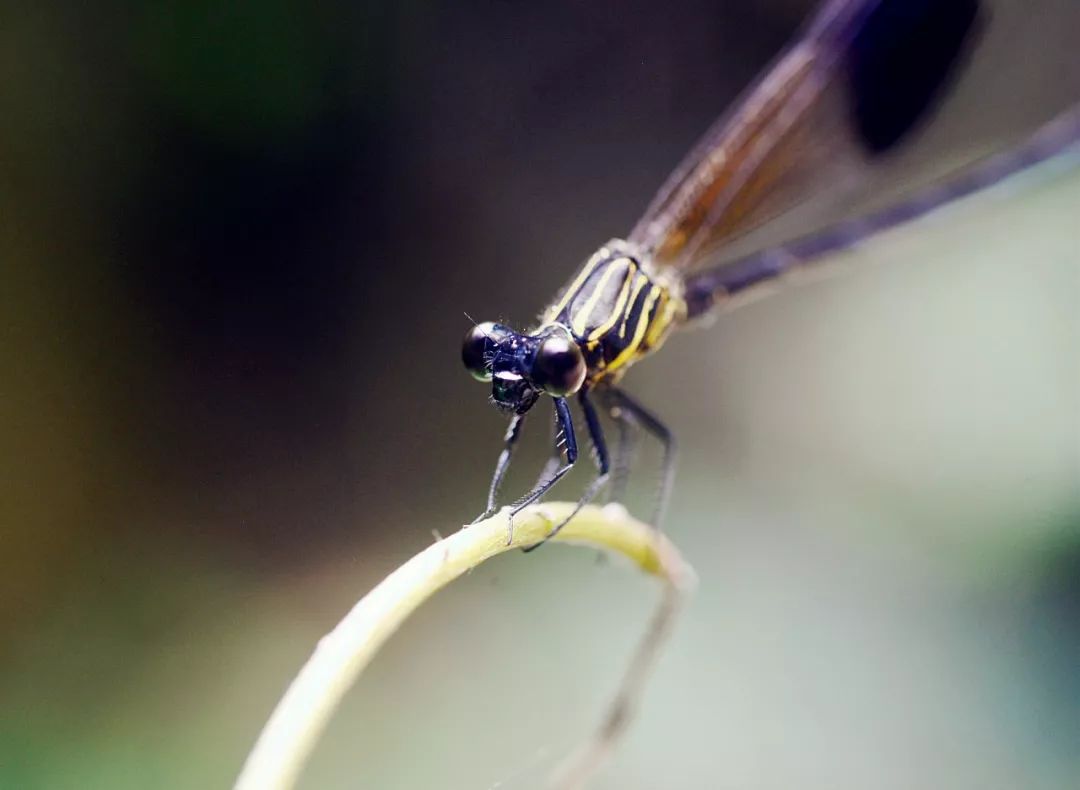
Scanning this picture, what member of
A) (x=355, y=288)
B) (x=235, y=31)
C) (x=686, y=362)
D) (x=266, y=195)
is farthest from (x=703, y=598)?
(x=235, y=31)

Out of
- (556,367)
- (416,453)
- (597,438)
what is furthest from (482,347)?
(416,453)

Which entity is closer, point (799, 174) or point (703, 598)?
point (799, 174)

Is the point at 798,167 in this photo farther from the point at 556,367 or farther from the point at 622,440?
the point at 556,367

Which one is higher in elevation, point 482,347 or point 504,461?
point 482,347

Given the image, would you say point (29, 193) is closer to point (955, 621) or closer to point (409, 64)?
point (409, 64)

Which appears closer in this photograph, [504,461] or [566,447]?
[504,461]

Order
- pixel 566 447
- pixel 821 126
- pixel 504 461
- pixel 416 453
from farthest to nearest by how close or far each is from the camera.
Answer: pixel 416 453 → pixel 821 126 → pixel 566 447 → pixel 504 461
